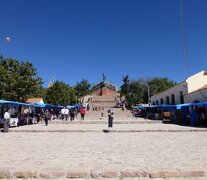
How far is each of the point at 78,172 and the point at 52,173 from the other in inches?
22.7

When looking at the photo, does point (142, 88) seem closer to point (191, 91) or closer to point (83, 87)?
point (83, 87)

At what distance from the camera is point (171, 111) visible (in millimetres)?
32719

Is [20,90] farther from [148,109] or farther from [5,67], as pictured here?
[148,109]

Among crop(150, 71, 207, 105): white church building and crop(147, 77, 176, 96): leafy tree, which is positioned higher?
crop(147, 77, 176, 96): leafy tree

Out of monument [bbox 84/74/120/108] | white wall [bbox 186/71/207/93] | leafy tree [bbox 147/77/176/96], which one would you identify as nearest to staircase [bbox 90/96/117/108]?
monument [bbox 84/74/120/108]

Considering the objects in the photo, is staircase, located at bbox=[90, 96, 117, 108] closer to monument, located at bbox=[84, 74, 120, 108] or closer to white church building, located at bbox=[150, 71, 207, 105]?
monument, located at bbox=[84, 74, 120, 108]

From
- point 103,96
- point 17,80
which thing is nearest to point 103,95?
point 103,96

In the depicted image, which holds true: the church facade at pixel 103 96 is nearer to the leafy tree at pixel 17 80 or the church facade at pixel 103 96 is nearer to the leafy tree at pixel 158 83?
the leafy tree at pixel 158 83

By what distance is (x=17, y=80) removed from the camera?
44531mm

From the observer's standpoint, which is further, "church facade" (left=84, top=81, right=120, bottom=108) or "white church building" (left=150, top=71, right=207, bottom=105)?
"church facade" (left=84, top=81, right=120, bottom=108)

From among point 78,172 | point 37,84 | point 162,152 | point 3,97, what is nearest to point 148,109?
point 37,84

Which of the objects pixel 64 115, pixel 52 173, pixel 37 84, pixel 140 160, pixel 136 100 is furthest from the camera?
pixel 136 100

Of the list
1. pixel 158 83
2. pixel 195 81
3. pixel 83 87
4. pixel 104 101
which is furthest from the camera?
pixel 83 87

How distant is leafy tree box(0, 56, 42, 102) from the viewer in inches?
1709
